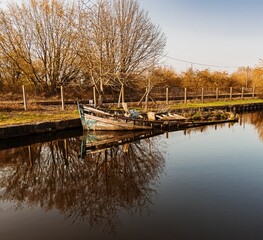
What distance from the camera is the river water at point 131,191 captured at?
4262mm

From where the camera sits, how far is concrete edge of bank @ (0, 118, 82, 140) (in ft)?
34.4

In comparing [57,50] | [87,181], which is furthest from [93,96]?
[87,181]

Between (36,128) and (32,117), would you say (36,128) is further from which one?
(32,117)

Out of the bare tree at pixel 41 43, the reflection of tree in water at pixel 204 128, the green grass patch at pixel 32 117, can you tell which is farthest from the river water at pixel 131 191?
the bare tree at pixel 41 43

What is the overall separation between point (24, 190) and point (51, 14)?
19.5m

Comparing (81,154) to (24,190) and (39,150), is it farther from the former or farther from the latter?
(24,190)

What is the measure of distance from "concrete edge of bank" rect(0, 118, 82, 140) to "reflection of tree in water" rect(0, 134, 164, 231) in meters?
1.72

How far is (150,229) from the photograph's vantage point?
421cm

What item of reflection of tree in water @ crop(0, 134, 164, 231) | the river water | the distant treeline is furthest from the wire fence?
the river water

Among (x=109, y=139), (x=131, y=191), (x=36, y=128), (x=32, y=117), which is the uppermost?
(x=32, y=117)

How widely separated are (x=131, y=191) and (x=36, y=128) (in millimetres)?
7188

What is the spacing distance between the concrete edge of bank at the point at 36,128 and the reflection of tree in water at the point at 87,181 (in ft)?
5.65

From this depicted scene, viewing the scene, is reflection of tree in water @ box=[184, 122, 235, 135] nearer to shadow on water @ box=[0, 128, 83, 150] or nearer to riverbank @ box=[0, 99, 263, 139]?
shadow on water @ box=[0, 128, 83, 150]

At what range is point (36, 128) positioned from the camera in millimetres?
11383
